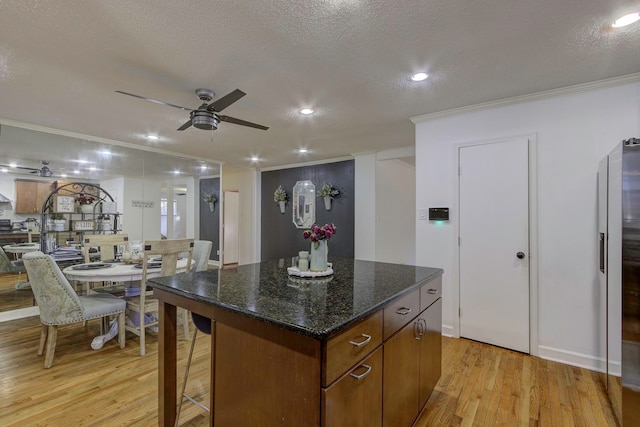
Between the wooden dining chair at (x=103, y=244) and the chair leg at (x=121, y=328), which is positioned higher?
the wooden dining chair at (x=103, y=244)

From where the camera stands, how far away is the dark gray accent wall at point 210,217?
20.6 ft

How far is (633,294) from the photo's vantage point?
1807mm

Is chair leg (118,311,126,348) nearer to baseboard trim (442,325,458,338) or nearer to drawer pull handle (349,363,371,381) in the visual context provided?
drawer pull handle (349,363,371,381)

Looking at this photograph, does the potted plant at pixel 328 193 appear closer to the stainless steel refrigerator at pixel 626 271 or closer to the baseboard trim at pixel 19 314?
the stainless steel refrigerator at pixel 626 271

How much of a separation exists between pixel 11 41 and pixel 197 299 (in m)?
2.20

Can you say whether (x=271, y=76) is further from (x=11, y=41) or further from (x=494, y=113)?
(x=494, y=113)

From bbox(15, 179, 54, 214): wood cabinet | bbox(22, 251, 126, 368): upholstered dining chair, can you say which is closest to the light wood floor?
bbox(22, 251, 126, 368): upholstered dining chair

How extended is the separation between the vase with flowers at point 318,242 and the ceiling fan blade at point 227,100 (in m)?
1.15

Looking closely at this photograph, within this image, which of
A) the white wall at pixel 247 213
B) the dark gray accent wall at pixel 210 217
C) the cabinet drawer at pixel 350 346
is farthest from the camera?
the white wall at pixel 247 213

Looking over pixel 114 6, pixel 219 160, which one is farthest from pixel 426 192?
pixel 219 160

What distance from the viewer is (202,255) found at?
3.47 meters

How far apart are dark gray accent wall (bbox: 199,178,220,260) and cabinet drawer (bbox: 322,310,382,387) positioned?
5.60 metres

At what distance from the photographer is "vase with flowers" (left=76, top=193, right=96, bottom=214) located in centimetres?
418

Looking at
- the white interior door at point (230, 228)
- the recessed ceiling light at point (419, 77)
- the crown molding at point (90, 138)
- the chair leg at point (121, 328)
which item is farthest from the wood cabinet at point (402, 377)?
the white interior door at point (230, 228)
